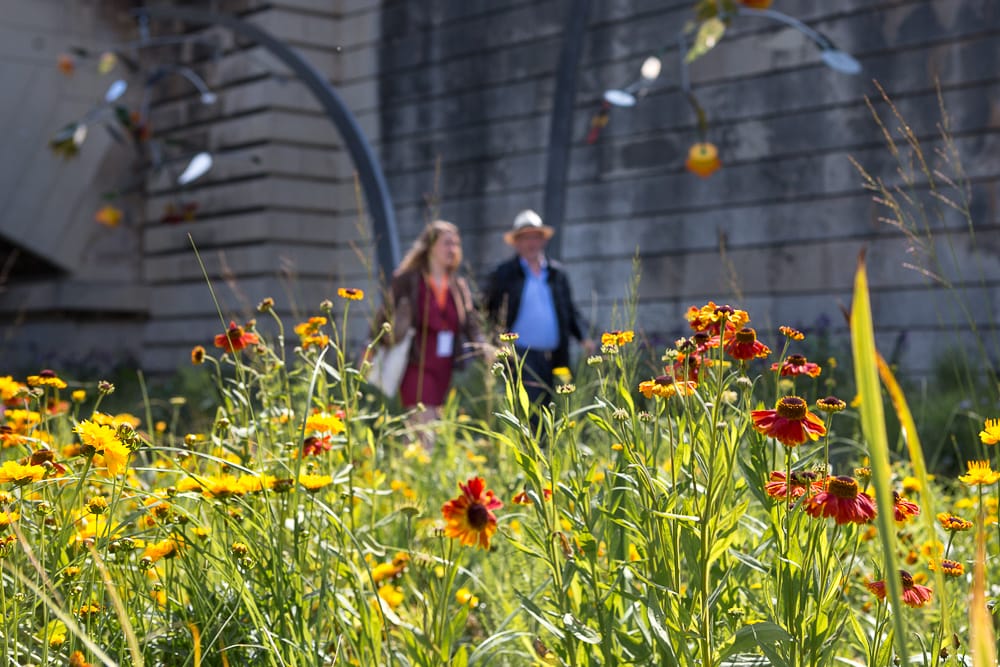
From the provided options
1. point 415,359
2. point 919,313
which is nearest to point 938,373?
point 919,313

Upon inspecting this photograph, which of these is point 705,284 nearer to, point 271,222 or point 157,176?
point 271,222

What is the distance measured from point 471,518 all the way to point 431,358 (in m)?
5.02

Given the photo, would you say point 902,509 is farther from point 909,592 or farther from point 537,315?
point 537,315

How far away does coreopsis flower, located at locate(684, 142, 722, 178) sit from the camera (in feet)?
31.2

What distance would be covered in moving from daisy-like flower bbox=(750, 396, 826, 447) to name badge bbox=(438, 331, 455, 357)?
16.8 ft

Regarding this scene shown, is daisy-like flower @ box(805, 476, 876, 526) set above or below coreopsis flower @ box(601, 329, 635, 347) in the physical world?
below

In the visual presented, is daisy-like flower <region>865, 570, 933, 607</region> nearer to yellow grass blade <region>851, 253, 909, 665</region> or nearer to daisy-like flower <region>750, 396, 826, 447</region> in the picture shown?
daisy-like flower <region>750, 396, 826, 447</region>

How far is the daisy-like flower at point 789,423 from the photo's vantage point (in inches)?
60.1

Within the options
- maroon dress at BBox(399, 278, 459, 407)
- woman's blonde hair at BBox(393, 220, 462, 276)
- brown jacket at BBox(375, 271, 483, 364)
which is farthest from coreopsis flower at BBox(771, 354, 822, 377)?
maroon dress at BBox(399, 278, 459, 407)

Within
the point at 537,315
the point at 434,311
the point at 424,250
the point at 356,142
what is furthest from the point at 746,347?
the point at 356,142

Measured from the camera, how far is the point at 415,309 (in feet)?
21.2

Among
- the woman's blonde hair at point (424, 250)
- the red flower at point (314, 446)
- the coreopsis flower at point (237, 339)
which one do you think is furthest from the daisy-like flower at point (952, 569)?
the woman's blonde hair at point (424, 250)

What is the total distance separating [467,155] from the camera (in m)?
11.5

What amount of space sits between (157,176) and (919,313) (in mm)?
9156
